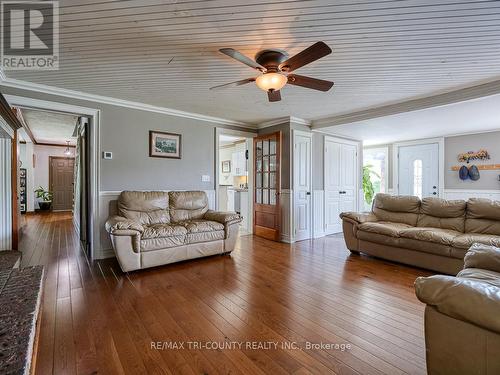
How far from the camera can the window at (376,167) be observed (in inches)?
274

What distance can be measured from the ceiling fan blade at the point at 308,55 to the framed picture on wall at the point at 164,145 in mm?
2600

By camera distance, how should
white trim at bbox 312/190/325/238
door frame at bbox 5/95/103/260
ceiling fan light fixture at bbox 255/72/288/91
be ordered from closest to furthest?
ceiling fan light fixture at bbox 255/72/288/91
door frame at bbox 5/95/103/260
white trim at bbox 312/190/325/238

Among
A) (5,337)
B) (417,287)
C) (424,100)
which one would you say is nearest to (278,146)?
(424,100)

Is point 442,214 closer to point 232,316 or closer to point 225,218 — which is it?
point 225,218

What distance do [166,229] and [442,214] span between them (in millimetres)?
3895

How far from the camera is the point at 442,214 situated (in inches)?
142

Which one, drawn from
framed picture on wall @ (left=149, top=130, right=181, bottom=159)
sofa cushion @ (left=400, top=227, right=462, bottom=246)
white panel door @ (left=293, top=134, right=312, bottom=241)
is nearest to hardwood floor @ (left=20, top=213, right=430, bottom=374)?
sofa cushion @ (left=400, top=227, right=462, bottom=246)

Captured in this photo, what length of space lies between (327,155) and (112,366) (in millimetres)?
4926

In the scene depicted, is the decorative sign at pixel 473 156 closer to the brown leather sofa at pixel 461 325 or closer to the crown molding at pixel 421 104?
the crown molding at pixel 421 104

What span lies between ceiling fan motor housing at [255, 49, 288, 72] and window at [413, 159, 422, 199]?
5354mm

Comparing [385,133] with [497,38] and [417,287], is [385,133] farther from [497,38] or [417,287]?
[417,287]

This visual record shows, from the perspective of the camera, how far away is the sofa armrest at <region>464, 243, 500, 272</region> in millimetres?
1735

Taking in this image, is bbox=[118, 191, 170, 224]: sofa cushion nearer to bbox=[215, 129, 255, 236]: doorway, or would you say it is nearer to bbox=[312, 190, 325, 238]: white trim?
bbox=[215, 129, 255, 236]: doorway

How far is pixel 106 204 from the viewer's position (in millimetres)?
3727
